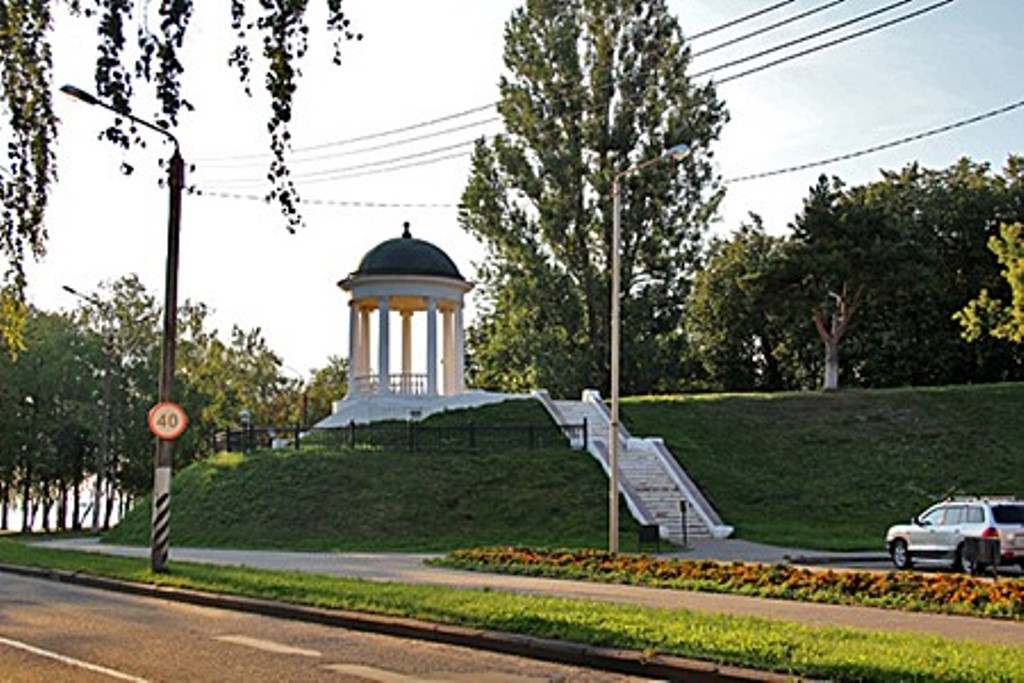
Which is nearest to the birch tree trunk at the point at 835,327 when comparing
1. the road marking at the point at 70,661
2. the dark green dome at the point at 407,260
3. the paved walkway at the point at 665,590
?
the dark green dome at the point at 407,260

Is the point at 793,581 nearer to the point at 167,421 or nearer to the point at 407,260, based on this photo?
the point at 167,421

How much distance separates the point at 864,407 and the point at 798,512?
11.6m

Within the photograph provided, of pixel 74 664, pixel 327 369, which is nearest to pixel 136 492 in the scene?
pixel 327 369

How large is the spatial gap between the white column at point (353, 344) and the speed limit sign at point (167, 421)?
24.7 metres

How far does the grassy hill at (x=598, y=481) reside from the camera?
33.2 m

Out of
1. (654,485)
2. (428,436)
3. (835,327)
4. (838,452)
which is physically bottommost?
(654,485)

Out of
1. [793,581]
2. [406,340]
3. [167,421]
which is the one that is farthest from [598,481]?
[793,581]

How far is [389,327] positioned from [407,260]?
254 centimetres

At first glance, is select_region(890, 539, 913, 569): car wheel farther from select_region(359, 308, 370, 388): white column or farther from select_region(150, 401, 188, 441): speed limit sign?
select_region(359, 308, 370, 388): white column

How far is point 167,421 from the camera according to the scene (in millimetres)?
21031

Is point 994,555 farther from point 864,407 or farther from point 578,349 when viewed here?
point 578,349

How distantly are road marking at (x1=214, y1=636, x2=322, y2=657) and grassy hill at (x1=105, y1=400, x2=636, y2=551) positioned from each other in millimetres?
17438

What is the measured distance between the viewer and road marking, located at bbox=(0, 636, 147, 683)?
10359 millimetres

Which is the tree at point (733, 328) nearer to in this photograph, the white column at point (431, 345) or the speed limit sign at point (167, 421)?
the white column at point (431, 345)
